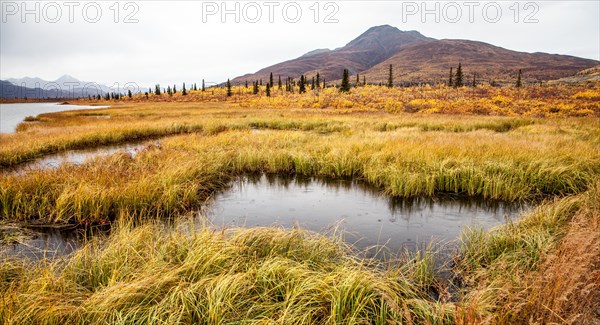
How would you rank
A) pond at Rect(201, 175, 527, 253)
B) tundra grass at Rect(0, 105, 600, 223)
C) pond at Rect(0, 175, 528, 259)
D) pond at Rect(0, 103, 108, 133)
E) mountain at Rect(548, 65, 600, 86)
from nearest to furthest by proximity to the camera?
1. pond at Rect(0, 175, 528, 259)
2. pond at Rect(201, 175, 527, 253)
3. tundra grass at Rect(0, 105, 600, 223)
4. pond at Rect(0, 103, 108, 133)
5. mountain at Rect(548, 65, 600, 86)

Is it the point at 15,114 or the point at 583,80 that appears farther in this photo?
the point at 583,80

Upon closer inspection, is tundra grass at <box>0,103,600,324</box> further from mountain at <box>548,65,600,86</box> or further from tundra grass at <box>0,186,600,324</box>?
mountain at <box>548,65,600,86</box>

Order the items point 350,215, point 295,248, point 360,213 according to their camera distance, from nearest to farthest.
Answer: point 295,248
point 350,215
point 360,213

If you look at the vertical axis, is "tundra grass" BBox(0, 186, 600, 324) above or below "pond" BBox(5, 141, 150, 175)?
below

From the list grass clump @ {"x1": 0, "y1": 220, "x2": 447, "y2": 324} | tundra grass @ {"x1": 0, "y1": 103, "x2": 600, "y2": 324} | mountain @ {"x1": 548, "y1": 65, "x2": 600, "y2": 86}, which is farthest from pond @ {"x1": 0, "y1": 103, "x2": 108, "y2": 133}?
mountain @ {"x1": 548, "y1": 65, "x2": 600, "y2": 86}

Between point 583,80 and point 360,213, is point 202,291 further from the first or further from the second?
point 583,80

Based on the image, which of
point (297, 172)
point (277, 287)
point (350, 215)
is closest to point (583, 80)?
point (297, 172)

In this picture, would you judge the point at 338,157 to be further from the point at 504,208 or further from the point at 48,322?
the point at 48,322

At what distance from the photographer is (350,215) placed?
8.31 meters

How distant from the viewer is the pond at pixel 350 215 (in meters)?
6.52

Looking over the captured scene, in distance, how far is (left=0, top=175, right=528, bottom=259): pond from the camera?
21.4 ft

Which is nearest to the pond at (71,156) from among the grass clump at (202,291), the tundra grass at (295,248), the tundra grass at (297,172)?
the tundra grass at (295,248)

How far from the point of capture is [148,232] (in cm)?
549

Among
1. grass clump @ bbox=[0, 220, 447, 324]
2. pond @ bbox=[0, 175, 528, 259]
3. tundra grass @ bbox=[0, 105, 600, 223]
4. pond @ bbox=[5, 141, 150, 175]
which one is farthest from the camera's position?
pond @ bbox=[5, 141, 150, 175]
